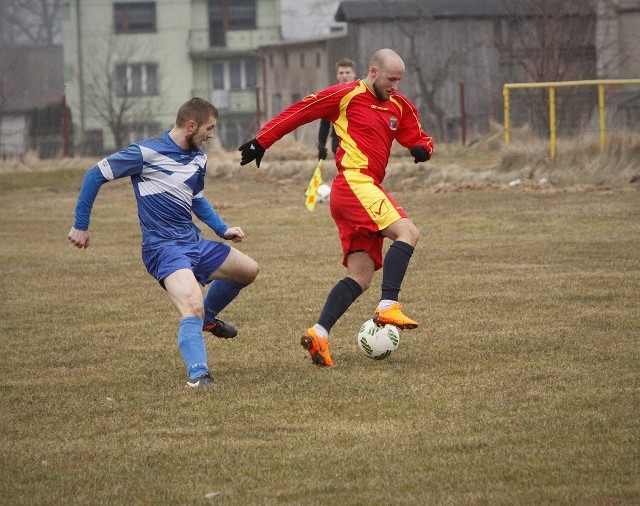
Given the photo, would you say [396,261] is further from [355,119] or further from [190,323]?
[190,323]

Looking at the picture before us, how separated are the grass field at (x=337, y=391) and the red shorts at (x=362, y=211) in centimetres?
67

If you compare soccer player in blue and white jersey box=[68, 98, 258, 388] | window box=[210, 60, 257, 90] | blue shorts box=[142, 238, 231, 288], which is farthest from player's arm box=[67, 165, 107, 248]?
window box=[210, 60, 257, 90]

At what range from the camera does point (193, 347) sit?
659 cm

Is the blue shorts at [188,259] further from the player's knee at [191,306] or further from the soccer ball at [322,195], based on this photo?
the soccer ball at [322,195]

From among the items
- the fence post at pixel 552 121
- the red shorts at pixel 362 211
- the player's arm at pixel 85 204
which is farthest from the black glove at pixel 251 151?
the fence post at pixel 552 121

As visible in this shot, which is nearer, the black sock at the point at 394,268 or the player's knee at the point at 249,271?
the black sock at the point at 394,268

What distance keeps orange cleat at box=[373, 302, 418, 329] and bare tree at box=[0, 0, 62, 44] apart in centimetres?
7328

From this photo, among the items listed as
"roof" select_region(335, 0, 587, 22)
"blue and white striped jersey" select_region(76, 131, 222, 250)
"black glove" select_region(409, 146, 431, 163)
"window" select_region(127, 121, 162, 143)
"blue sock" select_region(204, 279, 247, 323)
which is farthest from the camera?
"window" select_region(127, 121, 162, 143)

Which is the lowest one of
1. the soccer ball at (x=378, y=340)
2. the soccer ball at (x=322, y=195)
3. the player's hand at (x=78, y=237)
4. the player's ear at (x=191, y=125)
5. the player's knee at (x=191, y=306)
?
the soccer ball at (x=322, y=195)

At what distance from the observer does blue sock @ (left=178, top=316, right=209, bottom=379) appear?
6.53 meters

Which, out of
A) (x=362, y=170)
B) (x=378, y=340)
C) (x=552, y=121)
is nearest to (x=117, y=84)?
(x=552, y=121)

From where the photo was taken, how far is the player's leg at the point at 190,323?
6.53 meters

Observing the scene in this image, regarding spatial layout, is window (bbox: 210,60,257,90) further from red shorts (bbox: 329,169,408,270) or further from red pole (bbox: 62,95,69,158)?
red shorts (bbox: 329,169,408,270)

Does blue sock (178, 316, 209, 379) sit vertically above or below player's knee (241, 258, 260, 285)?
below
